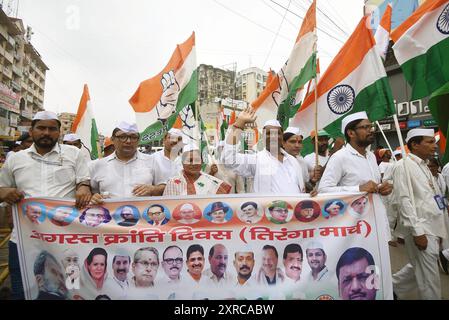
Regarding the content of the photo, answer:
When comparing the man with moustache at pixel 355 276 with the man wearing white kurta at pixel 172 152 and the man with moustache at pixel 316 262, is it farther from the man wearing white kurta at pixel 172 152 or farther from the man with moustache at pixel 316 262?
the man wearing white kurta at pixel 172 152

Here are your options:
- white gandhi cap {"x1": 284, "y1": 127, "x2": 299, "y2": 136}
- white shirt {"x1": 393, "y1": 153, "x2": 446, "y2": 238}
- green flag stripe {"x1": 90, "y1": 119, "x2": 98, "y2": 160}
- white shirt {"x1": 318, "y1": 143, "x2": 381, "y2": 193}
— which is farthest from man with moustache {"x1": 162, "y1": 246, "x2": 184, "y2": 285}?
green flag stripe {"x1": 90, "y1": 119, "x2": 98, "y2": 160}

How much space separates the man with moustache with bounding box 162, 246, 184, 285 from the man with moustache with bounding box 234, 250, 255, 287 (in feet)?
1.56

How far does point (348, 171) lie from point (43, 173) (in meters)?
2.95

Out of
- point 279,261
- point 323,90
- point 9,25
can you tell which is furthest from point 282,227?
point 9,25

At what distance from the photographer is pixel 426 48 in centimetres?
332

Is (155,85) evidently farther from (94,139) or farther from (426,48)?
(426,48)

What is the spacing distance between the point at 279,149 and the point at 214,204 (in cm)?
111

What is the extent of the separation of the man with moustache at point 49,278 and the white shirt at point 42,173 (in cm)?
34

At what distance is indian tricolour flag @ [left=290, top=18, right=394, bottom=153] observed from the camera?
347 centimetres

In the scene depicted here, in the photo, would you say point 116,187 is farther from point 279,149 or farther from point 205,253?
point 279,149

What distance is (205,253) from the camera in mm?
2674

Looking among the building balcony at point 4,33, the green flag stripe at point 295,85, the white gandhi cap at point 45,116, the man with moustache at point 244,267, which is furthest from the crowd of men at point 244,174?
the building balcony at point 4,33

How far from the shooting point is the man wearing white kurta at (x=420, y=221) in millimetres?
3115

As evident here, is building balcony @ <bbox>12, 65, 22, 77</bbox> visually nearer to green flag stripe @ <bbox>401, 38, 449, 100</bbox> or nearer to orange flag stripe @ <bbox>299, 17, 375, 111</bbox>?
orange flag stripe @ <bbox>299, 17, 375, 111</bbox>
